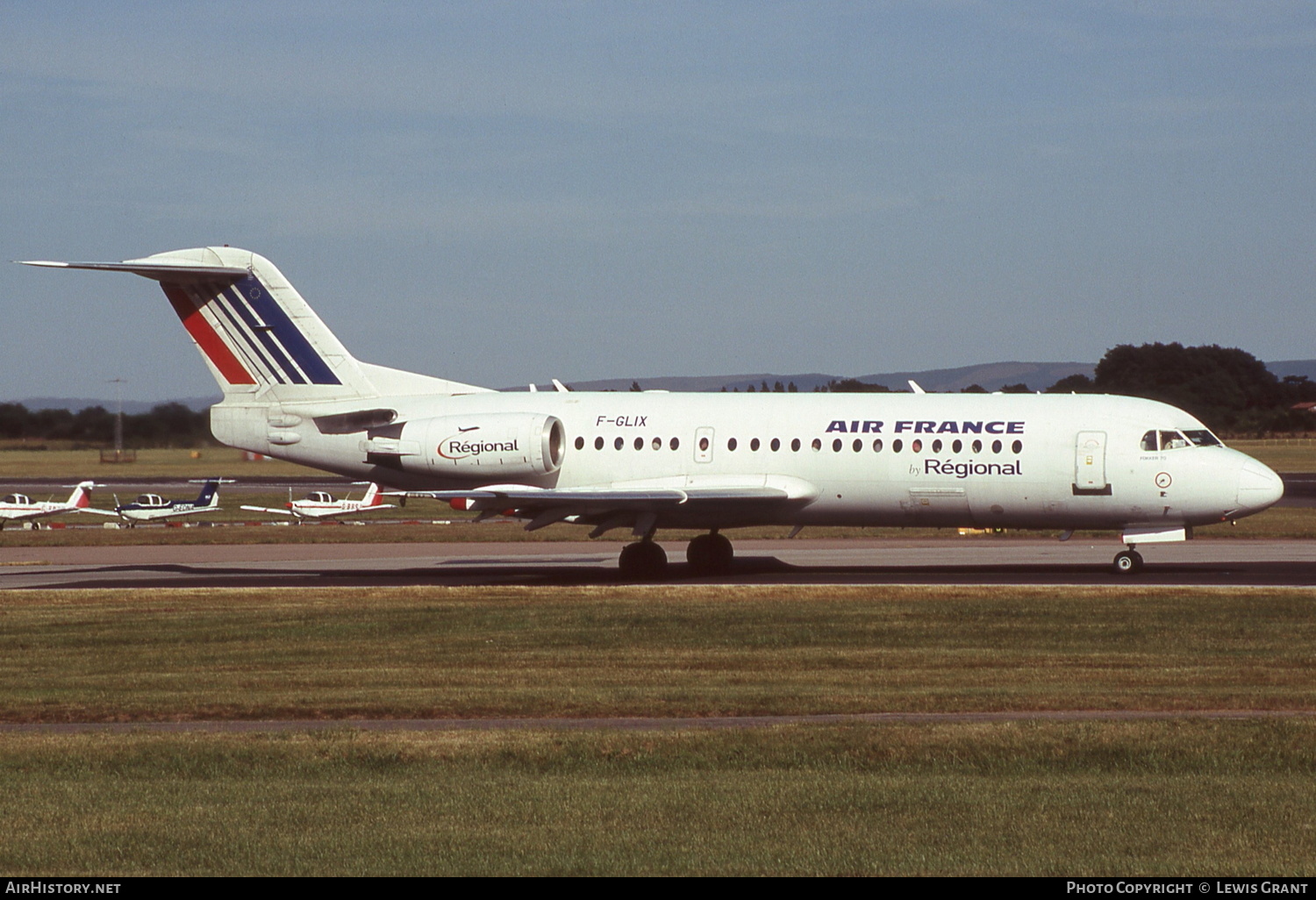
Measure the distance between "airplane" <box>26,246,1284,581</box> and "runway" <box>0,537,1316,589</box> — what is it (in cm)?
121

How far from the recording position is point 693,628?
20.6 meters

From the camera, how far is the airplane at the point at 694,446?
27766 mm

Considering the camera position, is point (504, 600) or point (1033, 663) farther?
point (504, 600)

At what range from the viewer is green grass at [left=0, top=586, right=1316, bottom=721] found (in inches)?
581

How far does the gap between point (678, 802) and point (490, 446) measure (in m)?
20.1

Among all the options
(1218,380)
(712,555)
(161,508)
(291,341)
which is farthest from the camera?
(1218,380)

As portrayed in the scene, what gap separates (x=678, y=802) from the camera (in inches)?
392

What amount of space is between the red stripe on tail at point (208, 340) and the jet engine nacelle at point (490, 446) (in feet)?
14.0

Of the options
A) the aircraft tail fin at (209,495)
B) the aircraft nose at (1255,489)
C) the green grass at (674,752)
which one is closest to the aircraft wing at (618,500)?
the green grass at (674,752)

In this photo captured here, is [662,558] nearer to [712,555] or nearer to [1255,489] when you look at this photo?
[712,555]

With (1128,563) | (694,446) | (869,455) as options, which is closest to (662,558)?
(694,446)
